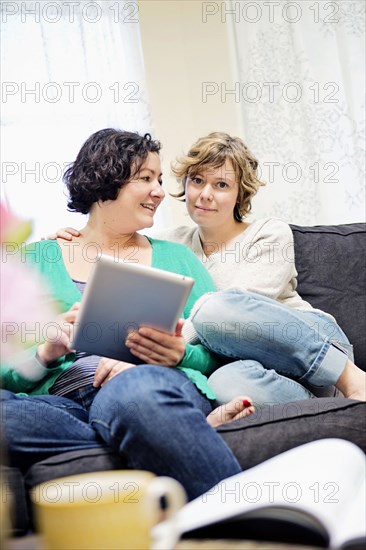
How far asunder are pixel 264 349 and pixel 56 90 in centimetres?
177

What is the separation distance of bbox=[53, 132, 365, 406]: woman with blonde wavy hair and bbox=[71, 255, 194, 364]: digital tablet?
22 cm

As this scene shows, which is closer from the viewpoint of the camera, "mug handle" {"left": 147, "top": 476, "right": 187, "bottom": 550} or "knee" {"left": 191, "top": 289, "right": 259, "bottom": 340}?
"mug handle" {"left": 147, "top": 476, "right": 187, "bottom": 550}

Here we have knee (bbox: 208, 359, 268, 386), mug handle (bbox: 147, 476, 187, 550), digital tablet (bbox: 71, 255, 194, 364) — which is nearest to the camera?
mug handle (bbox: 147, 476, 187, 550)

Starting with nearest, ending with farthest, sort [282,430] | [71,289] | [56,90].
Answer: [282,430], [71,289], [56,90]

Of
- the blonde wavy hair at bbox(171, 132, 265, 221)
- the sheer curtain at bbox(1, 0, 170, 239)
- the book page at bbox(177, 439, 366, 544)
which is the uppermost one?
the sheer curtain at bbox(1, 0, 170, 239)

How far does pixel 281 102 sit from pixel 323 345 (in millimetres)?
1706

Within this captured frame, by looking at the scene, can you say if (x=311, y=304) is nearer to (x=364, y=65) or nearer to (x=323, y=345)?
(x=323, y=345)

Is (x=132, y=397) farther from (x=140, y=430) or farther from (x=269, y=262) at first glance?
(x=269, y=262)

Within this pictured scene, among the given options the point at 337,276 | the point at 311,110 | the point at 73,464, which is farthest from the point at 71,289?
the point at 311,110

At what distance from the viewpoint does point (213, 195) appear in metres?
2.31

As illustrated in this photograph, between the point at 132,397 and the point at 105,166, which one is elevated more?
the point at 105,166

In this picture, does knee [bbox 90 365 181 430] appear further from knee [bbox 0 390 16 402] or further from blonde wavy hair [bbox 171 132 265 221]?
blonde wavy hair [bbox 171 132 265 221]

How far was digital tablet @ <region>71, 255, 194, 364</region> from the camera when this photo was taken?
1.68m

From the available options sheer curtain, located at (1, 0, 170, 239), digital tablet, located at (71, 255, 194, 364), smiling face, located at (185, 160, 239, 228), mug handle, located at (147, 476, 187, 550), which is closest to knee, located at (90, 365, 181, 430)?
digital tablet, located at (71, 255, 194, 364)
